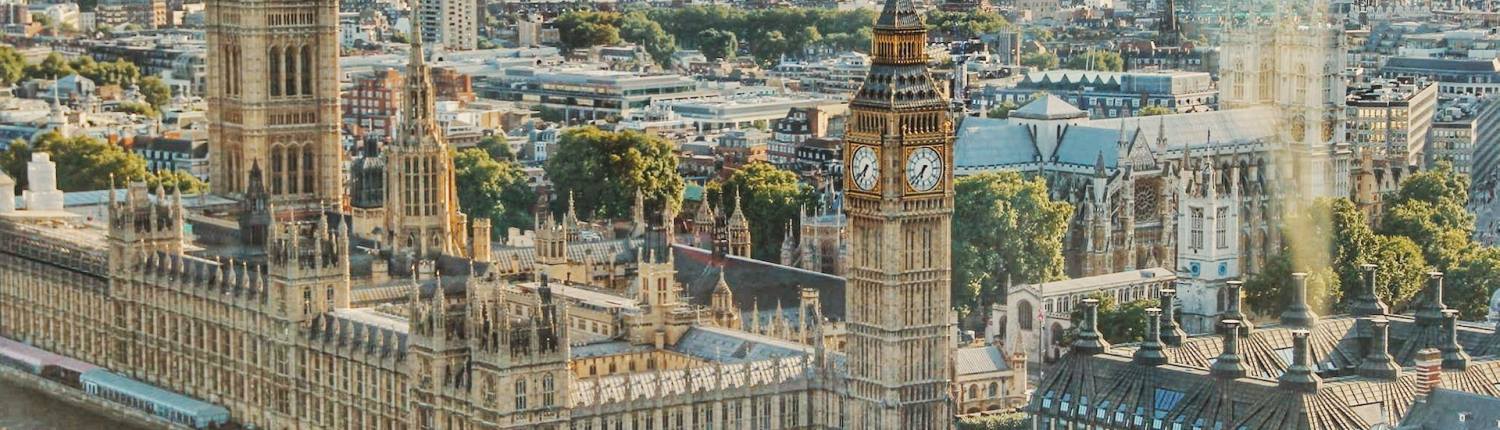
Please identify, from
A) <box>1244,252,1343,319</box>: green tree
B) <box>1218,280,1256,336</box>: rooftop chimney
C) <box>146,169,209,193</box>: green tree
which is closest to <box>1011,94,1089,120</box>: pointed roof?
<box>1244,252,1343,319</box>: green tree

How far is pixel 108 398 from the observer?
98.4 metres

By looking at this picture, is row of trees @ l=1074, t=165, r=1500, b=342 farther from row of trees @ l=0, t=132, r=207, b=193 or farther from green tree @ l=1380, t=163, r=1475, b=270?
row of trees @ l=0, t=132, r=207, b=193

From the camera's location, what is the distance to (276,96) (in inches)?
4550

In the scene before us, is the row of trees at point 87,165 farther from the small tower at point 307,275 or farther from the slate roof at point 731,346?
the slate roof at point 731,346

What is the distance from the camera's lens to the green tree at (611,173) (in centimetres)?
13925

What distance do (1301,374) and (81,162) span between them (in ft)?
277

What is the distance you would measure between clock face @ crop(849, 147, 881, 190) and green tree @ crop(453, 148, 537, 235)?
2451 inches

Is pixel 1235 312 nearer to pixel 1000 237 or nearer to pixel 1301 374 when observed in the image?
pixel 1301 374

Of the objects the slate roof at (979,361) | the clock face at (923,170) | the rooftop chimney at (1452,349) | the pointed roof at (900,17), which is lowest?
the slate roof at (979,361)

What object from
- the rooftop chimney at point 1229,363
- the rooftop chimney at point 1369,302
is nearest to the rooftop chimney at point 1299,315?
the rooftop chimney at point 1369,302

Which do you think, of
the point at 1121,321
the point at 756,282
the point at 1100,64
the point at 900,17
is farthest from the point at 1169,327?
the point at 1100,64

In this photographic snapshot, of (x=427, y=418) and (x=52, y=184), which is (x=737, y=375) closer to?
(x=427, y=418)

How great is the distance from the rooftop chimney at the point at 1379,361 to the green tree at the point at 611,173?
6437 cm

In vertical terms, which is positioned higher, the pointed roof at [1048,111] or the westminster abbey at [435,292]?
the pointed roof at [1048,111]
